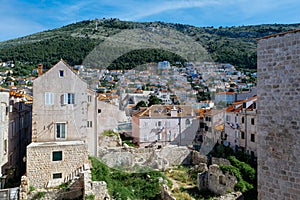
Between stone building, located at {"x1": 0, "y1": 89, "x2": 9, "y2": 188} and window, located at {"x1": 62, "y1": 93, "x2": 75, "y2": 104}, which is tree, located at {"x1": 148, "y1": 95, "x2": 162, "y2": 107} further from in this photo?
stone building, located at {"x1": 0, "y1": 89, "x2": 9, "y2": 188}

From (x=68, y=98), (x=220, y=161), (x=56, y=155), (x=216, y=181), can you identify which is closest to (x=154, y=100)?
(x=220, y=161)

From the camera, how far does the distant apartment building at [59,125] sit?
1224 centimetres

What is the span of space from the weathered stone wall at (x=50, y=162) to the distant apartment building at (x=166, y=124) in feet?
31.2

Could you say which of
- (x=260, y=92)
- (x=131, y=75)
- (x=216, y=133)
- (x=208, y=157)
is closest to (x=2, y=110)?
(x=131, y=75)

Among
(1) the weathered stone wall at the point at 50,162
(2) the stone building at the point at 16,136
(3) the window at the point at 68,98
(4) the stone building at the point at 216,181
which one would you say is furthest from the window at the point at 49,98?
(4) the stone building at the point at 216,181

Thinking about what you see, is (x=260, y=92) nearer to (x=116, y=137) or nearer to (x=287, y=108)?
(x=287, y=108)

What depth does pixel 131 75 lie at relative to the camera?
15703 millimetres

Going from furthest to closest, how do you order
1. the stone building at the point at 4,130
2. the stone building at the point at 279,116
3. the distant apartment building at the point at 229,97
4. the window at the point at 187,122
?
the window at the point at 187,122 → the distant apartment building at the point at 229,97 → the stone building at the point at 4,130 → the stone building at the point at 279,116

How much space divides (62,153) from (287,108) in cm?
1080

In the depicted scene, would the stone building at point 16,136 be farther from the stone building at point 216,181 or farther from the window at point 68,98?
the stone building at point 216,181

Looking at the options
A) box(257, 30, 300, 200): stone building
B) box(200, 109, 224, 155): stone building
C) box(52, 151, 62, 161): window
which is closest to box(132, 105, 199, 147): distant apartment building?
box(200, 109, 224, 155): stone building

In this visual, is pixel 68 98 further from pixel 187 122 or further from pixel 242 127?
pixel 242 127

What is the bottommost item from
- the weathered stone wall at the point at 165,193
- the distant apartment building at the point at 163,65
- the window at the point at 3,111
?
the weathered stone wall at the point at 165,193

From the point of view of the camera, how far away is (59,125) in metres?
13.9
